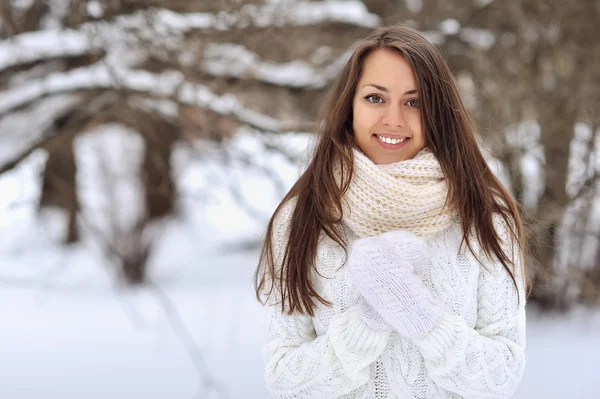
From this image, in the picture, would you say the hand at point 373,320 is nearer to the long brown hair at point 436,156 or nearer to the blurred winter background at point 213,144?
the long brown hair at point 436,156

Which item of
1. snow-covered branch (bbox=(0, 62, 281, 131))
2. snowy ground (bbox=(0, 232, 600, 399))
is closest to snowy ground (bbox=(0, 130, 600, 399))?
snowy ground (bbox=(0, 232, 600, 399))

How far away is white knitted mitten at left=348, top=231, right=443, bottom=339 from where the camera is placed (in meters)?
1.45

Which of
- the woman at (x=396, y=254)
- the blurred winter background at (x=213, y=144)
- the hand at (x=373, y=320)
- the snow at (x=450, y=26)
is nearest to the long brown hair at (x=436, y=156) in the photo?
the woman at (x=396, y=254)

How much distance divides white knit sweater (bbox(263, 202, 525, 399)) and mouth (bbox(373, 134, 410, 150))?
24cm

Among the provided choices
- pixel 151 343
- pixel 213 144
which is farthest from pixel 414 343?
pixel 151 343

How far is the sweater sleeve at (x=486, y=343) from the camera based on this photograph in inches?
57.9

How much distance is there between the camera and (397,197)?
5.02 feet

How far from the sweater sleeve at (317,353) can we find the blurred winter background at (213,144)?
0.65 m

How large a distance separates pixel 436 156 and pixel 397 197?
15 cm

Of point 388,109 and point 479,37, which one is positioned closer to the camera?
point 388,109

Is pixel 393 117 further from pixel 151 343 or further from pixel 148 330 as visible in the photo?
pixel 148 330

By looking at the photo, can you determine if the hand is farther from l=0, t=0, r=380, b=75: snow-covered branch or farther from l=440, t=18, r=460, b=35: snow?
l=440, t=18, r=460, b=35: snow

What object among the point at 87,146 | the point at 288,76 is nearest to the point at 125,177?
the point at 87,146

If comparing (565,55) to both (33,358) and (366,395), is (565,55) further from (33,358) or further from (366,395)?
(33,358)
